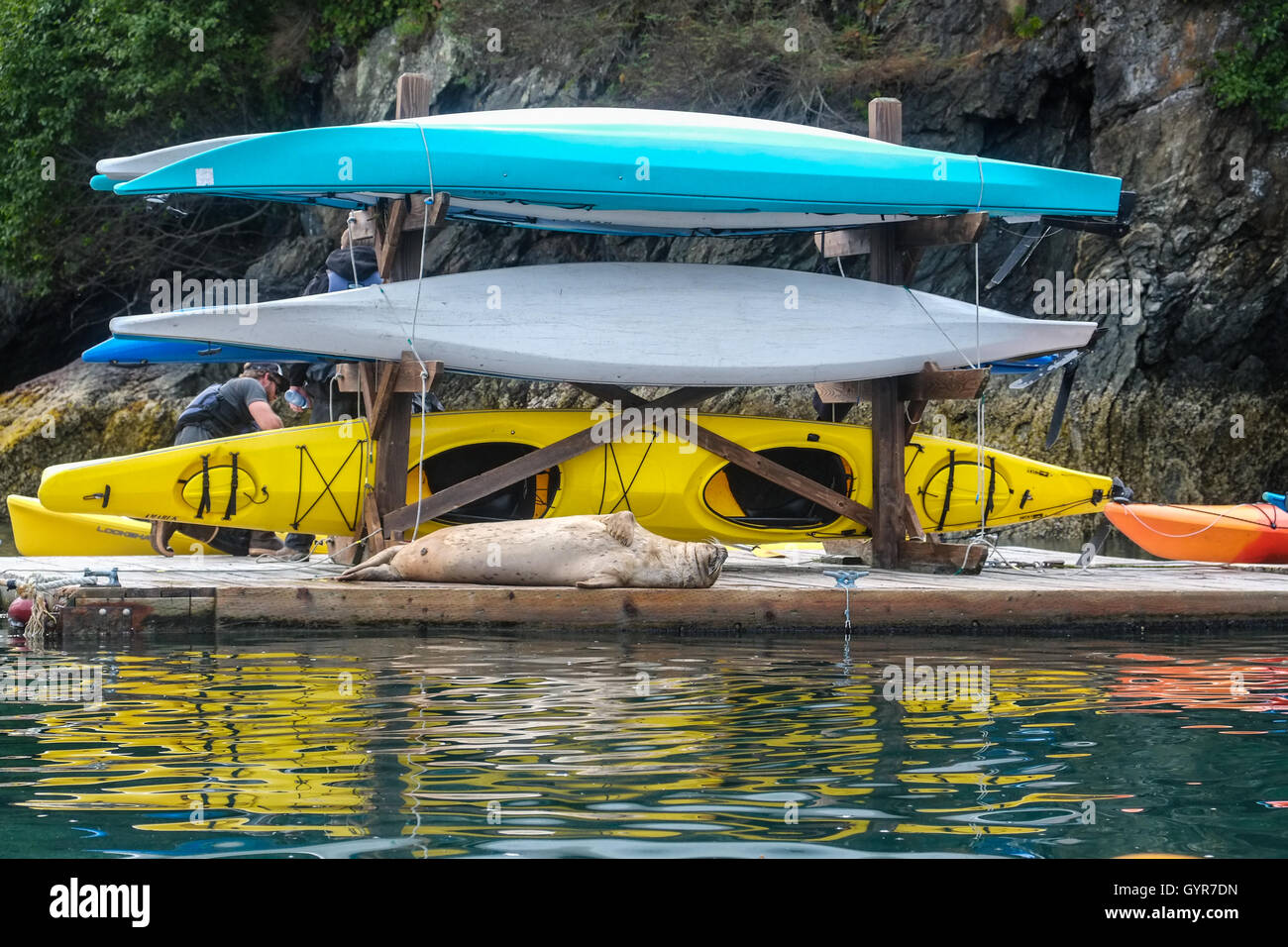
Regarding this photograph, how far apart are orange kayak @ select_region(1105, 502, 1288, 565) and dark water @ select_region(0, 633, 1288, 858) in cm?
416

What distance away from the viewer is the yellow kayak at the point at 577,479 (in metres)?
9.98

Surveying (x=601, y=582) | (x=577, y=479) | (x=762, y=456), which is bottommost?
(x=601, y=582)

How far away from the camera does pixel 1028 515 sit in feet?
38.4

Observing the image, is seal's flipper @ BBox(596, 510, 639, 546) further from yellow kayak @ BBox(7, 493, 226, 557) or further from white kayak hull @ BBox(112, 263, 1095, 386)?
yellow kayak @ BBox(7, 493, 226, 557)

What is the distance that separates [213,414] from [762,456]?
4.52 meters

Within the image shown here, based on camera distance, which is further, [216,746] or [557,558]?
[557,558]

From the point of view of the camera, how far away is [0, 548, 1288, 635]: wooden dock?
8.31 m

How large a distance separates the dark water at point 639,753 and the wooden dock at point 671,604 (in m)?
0.30

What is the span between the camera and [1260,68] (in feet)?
68.2

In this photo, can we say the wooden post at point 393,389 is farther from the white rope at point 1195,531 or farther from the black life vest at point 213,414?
the white rope at point 1195,531

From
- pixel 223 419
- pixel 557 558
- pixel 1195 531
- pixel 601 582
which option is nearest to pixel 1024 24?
pixel 1195 531

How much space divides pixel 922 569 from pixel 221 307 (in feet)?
16.6

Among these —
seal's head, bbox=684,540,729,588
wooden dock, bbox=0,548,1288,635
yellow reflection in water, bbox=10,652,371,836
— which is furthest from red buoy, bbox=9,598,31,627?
seal's head, bbox=684,540,729,588

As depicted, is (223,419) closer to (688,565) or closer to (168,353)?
(168,353)
